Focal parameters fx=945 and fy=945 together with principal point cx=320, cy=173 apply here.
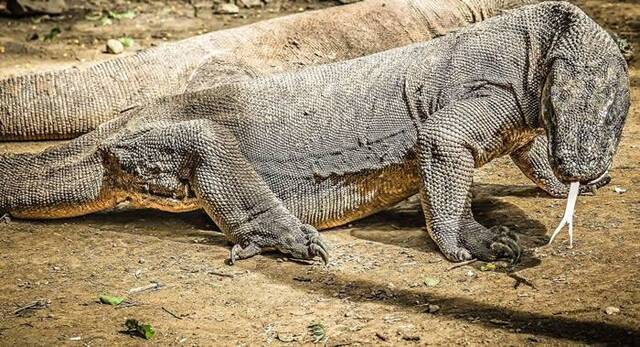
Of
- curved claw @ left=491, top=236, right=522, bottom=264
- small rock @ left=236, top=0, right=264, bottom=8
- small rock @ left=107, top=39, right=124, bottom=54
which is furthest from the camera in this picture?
small rock @ left=236, top=0, right=264, bottom=8

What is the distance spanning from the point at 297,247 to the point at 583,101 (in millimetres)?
1596

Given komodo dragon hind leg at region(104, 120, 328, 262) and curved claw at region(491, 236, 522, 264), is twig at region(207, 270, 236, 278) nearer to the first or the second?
komodo dragon hind leg at region(104, 120, 328, 262)

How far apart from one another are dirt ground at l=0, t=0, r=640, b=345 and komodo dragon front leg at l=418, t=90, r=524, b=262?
156 mm

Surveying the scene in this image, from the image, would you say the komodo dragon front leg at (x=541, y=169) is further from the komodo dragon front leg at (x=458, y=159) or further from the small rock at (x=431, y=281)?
the small rock at (x=431, y=281)

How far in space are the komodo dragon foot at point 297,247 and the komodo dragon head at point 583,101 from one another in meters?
1.25

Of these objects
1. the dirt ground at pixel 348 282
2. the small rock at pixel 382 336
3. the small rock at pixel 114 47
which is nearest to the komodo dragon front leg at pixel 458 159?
the dirt ground at pixel 348 282

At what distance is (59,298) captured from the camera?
4473 mm

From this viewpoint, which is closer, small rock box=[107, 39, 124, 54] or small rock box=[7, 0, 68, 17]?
small rock box=[107, 39, 124, 54]

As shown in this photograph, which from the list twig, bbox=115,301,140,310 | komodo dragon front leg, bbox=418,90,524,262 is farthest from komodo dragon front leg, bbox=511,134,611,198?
twig, bbox=115,301,140,310

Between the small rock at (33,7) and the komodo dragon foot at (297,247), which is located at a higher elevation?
the komodo dragon foot at (297,247)

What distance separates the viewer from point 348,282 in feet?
14.9

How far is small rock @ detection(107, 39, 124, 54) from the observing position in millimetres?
9461

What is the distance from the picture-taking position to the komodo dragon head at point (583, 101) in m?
4.28

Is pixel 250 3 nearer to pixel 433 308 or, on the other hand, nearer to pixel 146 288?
pixel 146 288
